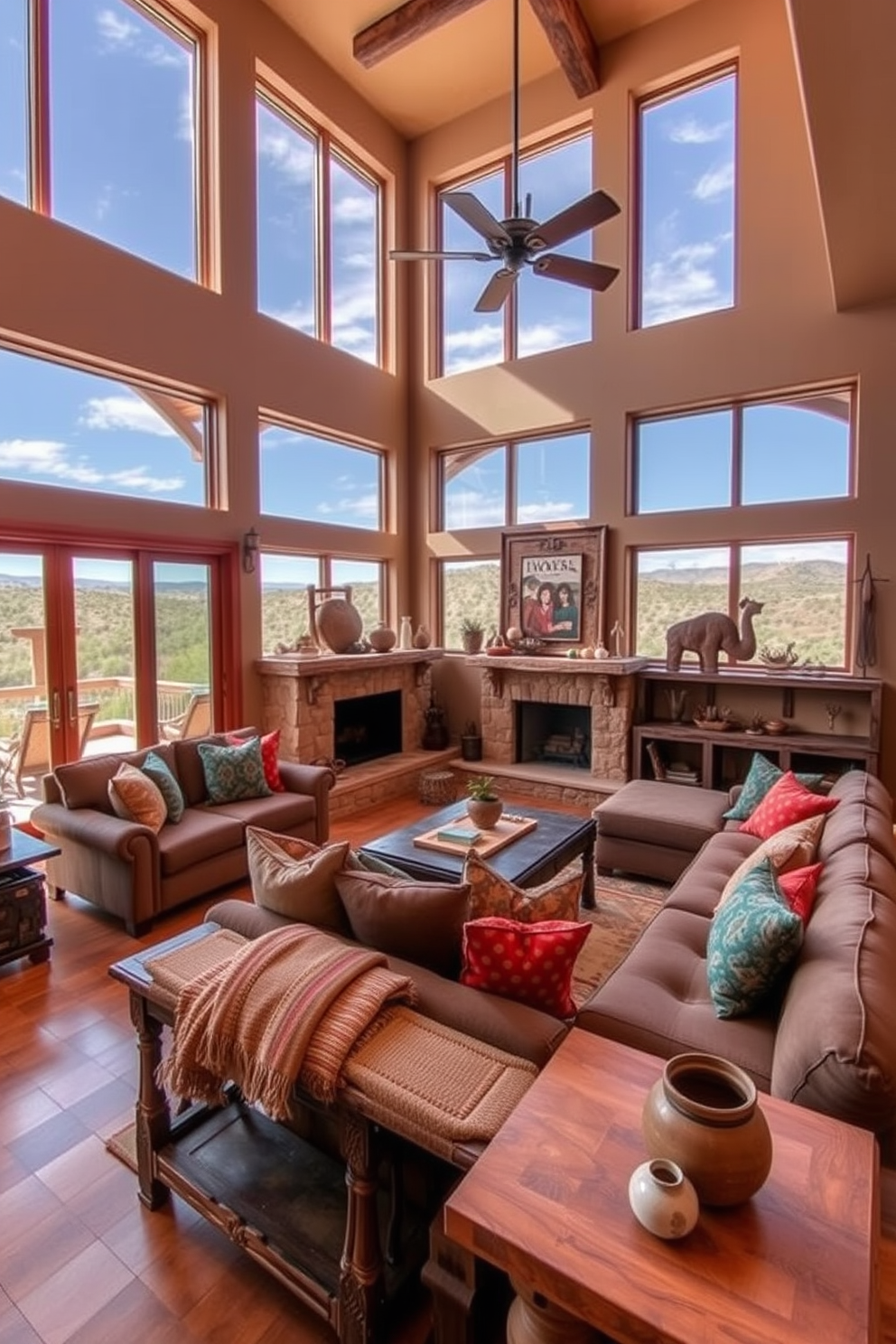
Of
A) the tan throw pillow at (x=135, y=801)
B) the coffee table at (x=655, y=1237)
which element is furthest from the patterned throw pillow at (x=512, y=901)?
the tan throw pillow at (x=135, y=801)

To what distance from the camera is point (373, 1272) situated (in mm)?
1555

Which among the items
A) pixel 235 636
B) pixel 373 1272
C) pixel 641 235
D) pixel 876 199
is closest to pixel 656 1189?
pixel 373 1272

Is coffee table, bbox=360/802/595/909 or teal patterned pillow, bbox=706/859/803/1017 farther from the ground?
teal patterned pillow, bbox=706/859/803/1017

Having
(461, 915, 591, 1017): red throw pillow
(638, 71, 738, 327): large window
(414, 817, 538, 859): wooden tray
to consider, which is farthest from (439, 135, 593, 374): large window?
(461, 915, 591, 1017): red throw pillow

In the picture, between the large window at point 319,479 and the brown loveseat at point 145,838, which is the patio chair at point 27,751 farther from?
the large window at point 319,479

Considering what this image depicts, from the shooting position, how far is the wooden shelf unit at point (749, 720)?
545 cm

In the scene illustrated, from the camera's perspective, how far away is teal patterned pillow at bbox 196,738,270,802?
15.1ft

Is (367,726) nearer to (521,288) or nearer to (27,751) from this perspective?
(27,751)

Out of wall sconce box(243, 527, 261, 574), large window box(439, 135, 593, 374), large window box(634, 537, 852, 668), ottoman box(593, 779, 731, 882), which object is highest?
large window box(439, 135, 593, 374)

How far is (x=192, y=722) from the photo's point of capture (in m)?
5.75

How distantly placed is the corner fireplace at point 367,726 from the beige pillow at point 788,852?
4371mm

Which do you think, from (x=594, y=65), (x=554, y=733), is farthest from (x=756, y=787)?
(x=594, y=65)

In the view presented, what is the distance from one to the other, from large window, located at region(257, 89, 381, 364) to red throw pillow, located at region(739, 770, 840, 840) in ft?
18.8

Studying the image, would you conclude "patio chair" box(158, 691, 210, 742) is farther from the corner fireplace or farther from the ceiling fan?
the ceiling fan
